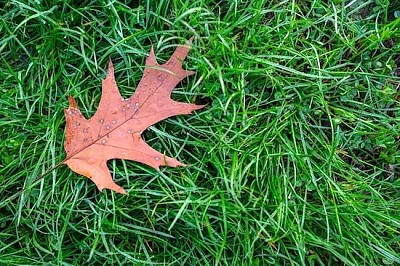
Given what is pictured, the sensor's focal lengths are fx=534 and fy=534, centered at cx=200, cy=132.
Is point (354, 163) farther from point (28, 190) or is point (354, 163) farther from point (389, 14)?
point (28, 190)

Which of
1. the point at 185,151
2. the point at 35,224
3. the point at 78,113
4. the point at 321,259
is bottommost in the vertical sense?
the point at 321,259

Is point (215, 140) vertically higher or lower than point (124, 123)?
lower

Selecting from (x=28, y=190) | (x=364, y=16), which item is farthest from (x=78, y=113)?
(x=364, y=16)
